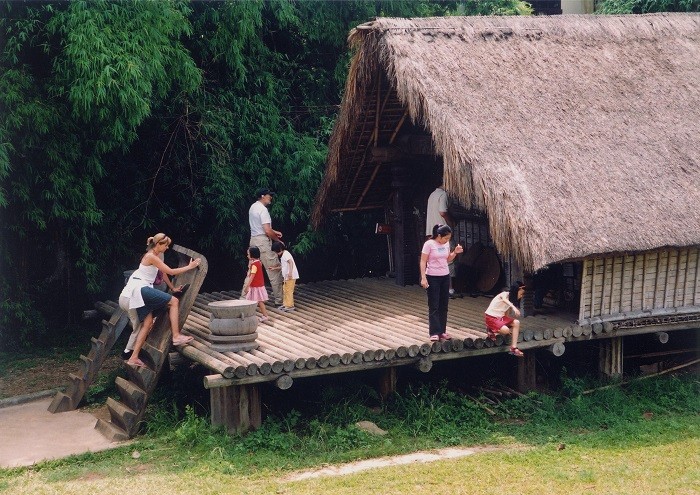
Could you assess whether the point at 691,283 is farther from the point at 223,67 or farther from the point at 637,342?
the point at 223,67

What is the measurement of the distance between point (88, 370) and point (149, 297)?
1697 millimetres

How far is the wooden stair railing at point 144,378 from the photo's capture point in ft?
34.3

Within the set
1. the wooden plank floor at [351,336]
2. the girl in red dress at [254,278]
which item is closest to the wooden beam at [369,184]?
→ the wooden plank floor at [351,336]

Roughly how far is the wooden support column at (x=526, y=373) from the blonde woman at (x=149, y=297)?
3.96 meters

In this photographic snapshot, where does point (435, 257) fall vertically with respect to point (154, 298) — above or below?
above

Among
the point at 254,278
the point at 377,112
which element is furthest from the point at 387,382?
the point at 377,112

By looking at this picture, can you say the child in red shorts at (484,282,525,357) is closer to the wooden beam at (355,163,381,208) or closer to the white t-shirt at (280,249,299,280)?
the white t-shirt at (280,249,299,280)

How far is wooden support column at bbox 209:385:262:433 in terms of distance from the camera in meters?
10.0

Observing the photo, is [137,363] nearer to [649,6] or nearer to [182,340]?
[182,340]

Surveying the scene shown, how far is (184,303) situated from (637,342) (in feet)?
20.0

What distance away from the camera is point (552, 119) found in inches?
470

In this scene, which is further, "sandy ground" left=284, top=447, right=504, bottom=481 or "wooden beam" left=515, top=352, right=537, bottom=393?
"wooden beam" left=515, top=352, right=537, bottom=393

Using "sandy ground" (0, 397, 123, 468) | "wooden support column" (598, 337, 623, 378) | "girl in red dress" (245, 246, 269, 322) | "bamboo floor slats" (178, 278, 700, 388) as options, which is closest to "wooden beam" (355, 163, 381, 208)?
"bamboo floor slats" (178, 278, 700, 388)

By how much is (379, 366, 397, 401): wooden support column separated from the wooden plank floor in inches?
14.5
